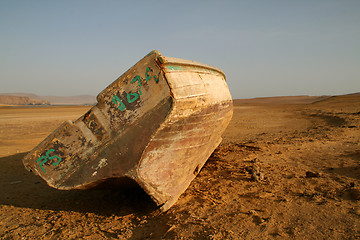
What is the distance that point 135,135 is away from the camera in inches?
98.4

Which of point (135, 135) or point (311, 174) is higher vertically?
point (135, 135)

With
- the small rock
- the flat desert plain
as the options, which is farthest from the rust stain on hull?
the small rock

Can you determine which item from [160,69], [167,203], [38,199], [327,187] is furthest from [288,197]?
[38,199]

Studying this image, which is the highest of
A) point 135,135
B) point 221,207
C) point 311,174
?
point 135,135

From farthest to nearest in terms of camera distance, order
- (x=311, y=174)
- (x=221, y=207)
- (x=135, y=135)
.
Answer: (x=311, y=174) < (x=221, y=207) < (x=135, y=135)

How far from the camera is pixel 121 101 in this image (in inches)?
101

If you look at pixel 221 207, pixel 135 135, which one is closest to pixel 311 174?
pixel 221 207

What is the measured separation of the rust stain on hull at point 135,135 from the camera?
2.48 metres

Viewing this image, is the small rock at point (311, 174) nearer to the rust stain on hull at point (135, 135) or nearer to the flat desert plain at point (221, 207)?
the flat desert plain at point (221, 207)

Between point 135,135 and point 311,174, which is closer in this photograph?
point 135,135

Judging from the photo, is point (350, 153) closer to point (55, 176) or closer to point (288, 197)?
point (288, 197)

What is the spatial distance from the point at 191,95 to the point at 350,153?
365 cm

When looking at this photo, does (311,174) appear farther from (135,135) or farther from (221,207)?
(135,135)

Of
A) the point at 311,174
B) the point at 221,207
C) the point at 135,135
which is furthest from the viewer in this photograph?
the point at 311,174
